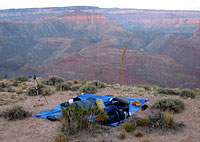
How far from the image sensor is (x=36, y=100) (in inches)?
347

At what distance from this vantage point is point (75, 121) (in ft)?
16.8

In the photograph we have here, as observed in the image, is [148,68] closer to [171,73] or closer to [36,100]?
[171,73]

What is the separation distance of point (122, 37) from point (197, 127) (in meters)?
94.3

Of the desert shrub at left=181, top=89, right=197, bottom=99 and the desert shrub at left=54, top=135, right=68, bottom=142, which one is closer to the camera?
A: the desert shrub at left=54, top=135, right=68, bottom=142

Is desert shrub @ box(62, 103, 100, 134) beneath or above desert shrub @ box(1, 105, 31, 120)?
above

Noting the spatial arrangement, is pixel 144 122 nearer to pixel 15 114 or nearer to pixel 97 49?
pixel 15 114

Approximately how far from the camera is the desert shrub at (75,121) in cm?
507

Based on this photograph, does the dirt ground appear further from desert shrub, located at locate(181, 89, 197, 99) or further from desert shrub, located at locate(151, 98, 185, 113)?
desert shrub, located at locate(181, 89, 197, 99)

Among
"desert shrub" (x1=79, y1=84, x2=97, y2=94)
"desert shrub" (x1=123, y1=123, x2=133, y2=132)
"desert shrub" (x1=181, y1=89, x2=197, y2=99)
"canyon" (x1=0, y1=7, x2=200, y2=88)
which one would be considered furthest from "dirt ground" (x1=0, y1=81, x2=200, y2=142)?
"canyon" (x1=0, y1=7, x2=200, y2=88)

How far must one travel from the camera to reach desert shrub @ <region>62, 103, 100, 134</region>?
507 centimetres

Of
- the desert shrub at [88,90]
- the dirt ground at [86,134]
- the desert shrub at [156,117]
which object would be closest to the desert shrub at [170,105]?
the dirt ground at [86,134]

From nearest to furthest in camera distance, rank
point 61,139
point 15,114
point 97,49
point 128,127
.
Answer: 1. point 61,139
2. point 128,127
3. point 15,114
4. point 97,49

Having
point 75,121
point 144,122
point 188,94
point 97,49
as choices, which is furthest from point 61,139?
point 97,49

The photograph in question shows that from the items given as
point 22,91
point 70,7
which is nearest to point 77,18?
point 70,7
